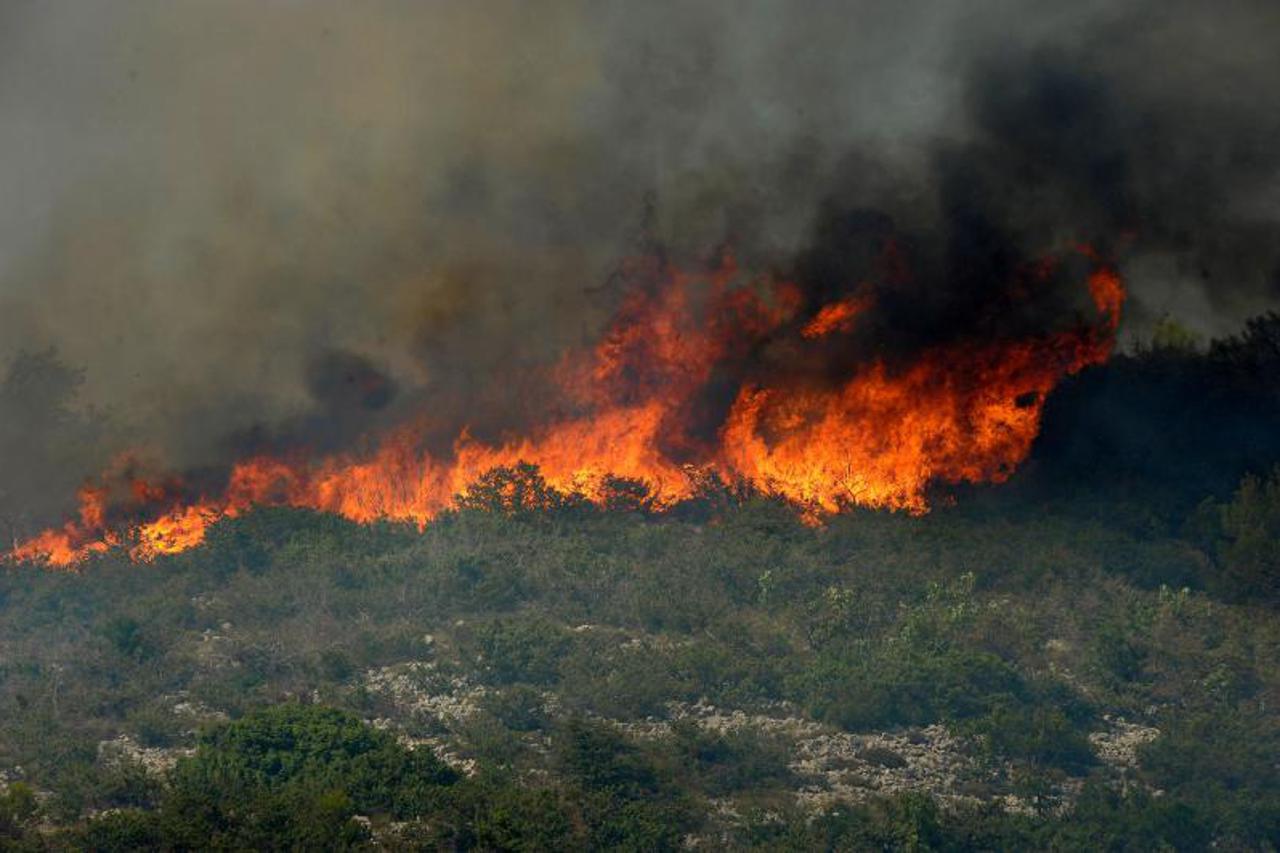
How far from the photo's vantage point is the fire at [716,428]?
5578 cm

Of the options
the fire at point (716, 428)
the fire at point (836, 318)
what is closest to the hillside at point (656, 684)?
the fire at point (716, 428)

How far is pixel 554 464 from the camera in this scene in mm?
58219

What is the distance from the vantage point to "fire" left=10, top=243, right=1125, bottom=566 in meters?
55.8

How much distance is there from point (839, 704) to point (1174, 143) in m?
25.4

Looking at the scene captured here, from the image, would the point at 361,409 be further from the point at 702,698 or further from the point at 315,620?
the point at 702,698

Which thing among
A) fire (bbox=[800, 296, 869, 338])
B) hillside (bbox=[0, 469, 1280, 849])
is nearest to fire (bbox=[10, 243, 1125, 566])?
fire (bbox=[800, 296, 869, 338])

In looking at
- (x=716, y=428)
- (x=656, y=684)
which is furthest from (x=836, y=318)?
(x=656, y=684)

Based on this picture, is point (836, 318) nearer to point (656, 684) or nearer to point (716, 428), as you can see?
point (716, 428)

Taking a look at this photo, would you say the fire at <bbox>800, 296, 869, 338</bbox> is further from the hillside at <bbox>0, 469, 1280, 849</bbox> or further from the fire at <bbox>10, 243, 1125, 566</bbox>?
the hillside at <bbox>0, 469, 1280, 849</bbox>

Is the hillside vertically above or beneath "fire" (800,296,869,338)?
beneath

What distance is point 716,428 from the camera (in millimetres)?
57656

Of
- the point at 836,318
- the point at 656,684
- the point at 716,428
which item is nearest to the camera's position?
the point at 656,684

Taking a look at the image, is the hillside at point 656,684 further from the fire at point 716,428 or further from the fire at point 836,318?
the fire at point 836,318

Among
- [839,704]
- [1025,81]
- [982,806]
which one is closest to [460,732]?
[839,704]
